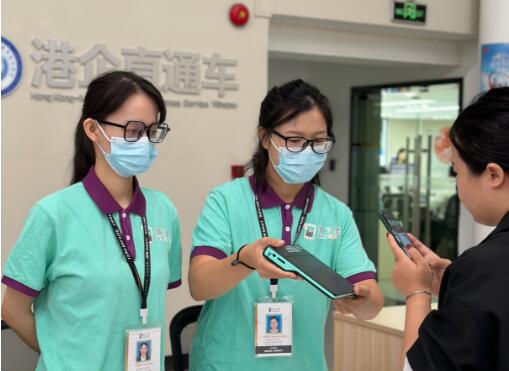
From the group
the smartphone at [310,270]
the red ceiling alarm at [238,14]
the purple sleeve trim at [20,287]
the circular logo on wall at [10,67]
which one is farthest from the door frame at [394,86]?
the purple sleeve trim at [20,287]

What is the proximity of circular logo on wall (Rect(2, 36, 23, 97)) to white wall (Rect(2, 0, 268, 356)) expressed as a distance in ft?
0.13

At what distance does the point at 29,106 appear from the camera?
166 inches

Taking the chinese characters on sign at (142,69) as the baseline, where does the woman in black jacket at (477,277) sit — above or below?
below

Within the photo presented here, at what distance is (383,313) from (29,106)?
Result: 2.53 meters

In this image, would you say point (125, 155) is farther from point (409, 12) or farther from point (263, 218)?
point (409, 12)

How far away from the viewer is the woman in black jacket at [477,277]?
1.24 m

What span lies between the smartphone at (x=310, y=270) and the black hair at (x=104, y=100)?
0.60 metres

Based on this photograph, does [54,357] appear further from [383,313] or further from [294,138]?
[383,313]

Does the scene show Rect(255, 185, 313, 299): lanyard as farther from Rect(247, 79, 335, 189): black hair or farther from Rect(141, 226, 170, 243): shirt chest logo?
Rect(141, 226, 170, 243): shirt chest logo

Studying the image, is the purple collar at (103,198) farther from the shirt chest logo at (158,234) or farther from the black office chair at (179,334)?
the black office chair at (179,334)

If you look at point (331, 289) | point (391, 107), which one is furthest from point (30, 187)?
point (391, 107)

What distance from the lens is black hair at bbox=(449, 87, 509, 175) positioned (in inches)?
52.7

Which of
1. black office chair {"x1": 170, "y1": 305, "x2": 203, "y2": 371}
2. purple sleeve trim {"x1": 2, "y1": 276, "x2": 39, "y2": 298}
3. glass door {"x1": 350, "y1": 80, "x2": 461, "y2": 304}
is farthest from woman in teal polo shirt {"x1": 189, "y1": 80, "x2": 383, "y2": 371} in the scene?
glass door {"x1": 350, "y1": 80, "x2": 461, "y2": 304}

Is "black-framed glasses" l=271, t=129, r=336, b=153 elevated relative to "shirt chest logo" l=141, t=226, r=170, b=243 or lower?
elevated
